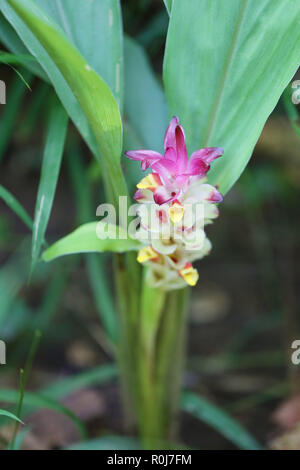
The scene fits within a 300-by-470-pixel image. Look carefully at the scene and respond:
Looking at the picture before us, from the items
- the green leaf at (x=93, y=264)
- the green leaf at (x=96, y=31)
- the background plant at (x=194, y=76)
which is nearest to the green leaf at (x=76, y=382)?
the green leaf at (x=93, y=264)

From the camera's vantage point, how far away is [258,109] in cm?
62

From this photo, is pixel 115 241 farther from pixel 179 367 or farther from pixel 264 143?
pixel 264 143

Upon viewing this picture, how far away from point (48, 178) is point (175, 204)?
20cm

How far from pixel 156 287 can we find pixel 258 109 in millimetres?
250

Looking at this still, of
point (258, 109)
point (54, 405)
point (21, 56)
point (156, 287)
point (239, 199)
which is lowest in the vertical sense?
point (54, 405)

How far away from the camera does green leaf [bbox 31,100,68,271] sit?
0.65 m

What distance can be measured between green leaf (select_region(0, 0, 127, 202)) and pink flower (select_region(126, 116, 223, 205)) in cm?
4

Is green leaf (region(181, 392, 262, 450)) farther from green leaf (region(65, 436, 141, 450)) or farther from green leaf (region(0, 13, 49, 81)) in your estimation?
green leaf (region(0, 13, 49, 81))

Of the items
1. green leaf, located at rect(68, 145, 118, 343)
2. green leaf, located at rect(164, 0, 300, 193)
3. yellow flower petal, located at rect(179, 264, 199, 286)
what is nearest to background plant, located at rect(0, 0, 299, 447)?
green leaf, located at rect(164, 0, 300, 193)

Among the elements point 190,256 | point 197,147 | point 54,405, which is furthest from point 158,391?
point 197,147

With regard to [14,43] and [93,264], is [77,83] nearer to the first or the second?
[14,43]

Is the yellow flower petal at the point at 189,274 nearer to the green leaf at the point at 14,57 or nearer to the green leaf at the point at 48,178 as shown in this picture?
the green leaf at the point at 48,178

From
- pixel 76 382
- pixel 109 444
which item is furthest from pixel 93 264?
pixel 109 444

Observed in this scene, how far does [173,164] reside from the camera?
575mm
